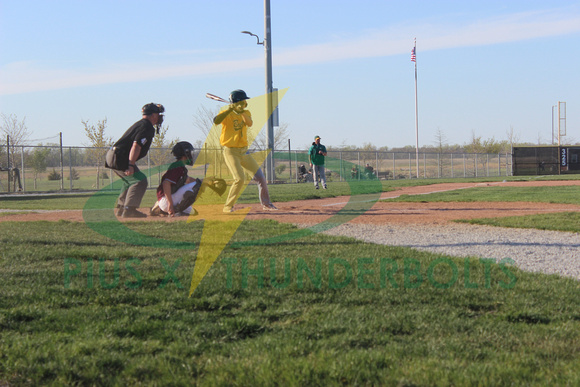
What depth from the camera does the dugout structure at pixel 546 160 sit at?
43.9 metres

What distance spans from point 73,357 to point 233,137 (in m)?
7.10

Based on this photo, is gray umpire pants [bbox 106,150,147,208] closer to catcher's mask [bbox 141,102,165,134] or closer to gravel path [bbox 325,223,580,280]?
catcher's mask [bbox 141,102,165,134]

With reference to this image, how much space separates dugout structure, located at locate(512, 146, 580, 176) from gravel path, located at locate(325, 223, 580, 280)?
3903cm

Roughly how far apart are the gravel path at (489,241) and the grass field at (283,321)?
1.97 ft

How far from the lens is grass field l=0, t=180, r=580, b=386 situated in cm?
285

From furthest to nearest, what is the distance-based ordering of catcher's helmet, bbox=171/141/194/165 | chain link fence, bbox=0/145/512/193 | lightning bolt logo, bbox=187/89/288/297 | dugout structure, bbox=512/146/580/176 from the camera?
dugout structure, bbox=512/146/580/176 < chain link fence, bbox=0/145/512/193 < catcher's helmet, bbox=171/141/194/165 < lightning bolt logo, bbox=187/89/288/297

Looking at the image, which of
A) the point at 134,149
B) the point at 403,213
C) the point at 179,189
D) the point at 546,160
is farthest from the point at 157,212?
the point at 546,160

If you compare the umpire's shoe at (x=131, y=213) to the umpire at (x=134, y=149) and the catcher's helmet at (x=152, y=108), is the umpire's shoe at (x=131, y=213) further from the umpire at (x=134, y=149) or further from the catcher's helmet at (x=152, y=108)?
the catcher's helmet at (x=152, y=108)

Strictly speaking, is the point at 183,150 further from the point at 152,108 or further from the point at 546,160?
the point at 546,160

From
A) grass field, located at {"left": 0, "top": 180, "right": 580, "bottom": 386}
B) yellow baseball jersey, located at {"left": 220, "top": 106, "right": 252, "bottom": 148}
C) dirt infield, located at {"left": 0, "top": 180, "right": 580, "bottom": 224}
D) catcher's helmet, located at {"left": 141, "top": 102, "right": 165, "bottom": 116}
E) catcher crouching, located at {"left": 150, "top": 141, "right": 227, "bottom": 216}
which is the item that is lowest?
grass field, located at {"left": 0, "top": 180, "right": 580, "bottom": 386}

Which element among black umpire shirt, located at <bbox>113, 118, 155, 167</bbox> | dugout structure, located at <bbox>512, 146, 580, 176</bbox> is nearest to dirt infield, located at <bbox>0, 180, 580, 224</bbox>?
black umpire shirt, located at <bbox>113, 118, 155, 167</bbox>

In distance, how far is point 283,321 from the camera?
371 centimetres

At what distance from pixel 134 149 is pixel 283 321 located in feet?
18.9

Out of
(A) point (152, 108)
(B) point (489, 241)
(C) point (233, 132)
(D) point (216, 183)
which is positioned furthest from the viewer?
(D) point (216, 183)
